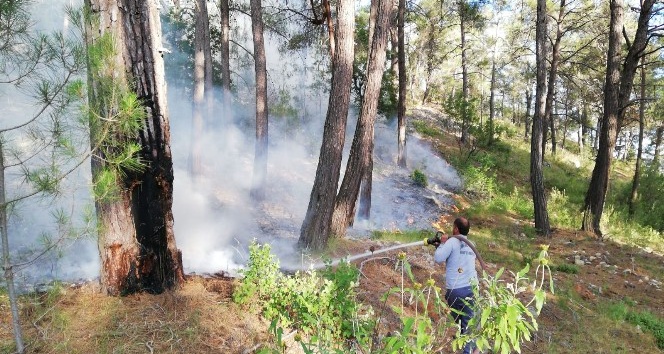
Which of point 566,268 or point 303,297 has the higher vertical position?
point 303,297

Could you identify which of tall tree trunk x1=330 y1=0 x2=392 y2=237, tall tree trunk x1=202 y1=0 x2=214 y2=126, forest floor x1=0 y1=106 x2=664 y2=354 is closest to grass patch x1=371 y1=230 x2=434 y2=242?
forest floor x1=0 y1=106 x2=664 y2=354

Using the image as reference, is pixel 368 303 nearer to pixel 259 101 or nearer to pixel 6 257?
pixel 6 257

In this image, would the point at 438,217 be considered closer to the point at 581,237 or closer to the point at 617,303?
the point at 581,237

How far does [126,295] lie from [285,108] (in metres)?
15.5

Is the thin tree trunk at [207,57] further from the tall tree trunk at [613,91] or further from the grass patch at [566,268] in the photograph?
the tall tree trunk at [613,91]

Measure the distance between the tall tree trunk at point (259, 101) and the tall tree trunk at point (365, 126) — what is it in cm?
361

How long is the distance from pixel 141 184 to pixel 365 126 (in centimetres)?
480

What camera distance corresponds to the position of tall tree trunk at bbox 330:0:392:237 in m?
7.17

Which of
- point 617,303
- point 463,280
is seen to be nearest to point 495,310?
point 463,280

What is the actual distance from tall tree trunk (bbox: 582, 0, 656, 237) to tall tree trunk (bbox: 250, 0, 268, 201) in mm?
8542

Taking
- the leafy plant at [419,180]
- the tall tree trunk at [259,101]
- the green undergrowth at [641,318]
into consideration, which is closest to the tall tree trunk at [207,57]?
the tall tree trunk at [259,101]

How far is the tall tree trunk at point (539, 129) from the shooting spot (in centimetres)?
945

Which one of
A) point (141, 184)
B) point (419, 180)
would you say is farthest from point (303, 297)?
point (419, 180)

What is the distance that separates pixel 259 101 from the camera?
33.8 feet
